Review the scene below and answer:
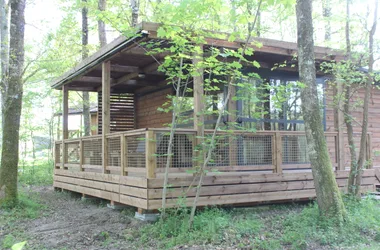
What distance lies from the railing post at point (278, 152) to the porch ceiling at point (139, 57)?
1.85m

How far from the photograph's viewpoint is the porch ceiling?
260 inches

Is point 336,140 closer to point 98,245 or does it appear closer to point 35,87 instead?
point 98,245

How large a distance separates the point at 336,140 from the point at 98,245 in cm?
561

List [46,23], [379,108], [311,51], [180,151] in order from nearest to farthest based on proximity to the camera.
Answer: [311,51] → [180,151] → [46,23] → [379,108]

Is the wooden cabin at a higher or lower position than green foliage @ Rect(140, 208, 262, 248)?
higher

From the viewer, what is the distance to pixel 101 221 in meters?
6.88

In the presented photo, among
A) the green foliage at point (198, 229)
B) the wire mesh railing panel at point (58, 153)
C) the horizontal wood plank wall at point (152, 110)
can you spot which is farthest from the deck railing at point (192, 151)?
the horizontal wood plank wall at point (152, 110)

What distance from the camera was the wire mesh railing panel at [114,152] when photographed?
7.58m

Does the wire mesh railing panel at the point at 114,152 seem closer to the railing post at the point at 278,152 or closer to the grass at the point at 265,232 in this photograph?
the grass at the point at 265,232

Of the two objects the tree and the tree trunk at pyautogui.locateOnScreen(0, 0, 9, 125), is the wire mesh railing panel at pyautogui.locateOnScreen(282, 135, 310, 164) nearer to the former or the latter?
the tree

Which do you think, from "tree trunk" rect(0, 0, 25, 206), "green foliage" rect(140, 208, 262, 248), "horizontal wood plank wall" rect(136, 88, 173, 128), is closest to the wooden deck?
"green foliage" rect(140, 208, 262, 248)

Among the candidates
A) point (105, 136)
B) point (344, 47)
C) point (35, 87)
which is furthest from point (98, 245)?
point (35, 87)

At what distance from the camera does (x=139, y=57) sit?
27.5 ft

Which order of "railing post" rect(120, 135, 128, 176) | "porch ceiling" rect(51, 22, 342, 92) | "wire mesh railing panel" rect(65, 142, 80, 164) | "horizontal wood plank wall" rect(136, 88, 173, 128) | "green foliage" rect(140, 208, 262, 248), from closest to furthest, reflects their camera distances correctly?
"green foliage" rect(140, 208, 262, 248), "porch ceiling" rect(51, 22, 342, 92), "railing post" rect(120, 135, 128, 176), "wire mesh railing panel" rect(65, 142, 80, 164), "horizontal wood plank wall" rect(136, 88, 173, 128)
